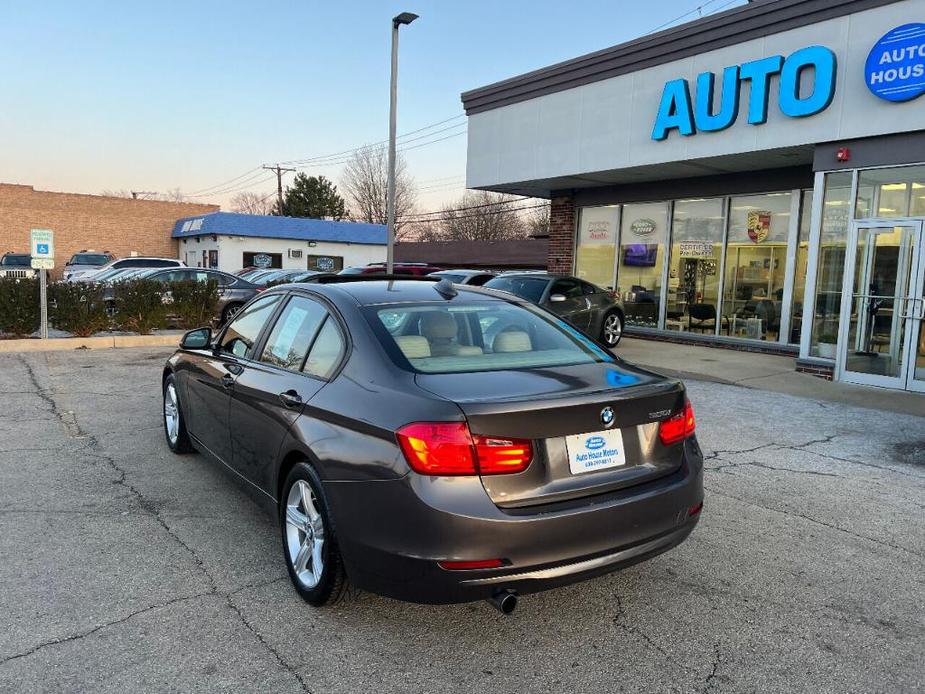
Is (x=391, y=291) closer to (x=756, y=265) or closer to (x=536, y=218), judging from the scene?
(x=756, y=265)

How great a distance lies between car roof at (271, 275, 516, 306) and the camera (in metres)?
3.81

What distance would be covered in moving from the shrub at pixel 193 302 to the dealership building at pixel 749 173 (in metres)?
6.71

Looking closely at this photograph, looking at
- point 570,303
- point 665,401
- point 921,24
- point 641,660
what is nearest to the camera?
point 641,660

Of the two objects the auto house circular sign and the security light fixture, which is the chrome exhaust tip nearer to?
the auto house circular sign

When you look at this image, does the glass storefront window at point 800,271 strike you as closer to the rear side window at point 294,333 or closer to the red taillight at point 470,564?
the rear side window at point 294,333

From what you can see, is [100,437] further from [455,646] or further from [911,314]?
[911,314]

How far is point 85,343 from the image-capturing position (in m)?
12.7

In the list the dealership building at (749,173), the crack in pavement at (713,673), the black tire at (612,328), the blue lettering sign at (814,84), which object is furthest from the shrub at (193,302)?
the crack in pavement at (713,673)

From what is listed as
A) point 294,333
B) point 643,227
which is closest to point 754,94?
point 643,227

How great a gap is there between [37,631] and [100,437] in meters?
3.63

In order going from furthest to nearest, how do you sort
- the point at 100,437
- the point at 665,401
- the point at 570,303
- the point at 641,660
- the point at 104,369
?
1. the point at 570,303
2. the point at 104,369
3. the point at 100,437
4. the point at 665,401
5. the point at 641,660

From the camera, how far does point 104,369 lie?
10.3 meters

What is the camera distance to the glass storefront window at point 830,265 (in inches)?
423


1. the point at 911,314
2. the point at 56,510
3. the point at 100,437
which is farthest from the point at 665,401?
the point at 911,314
